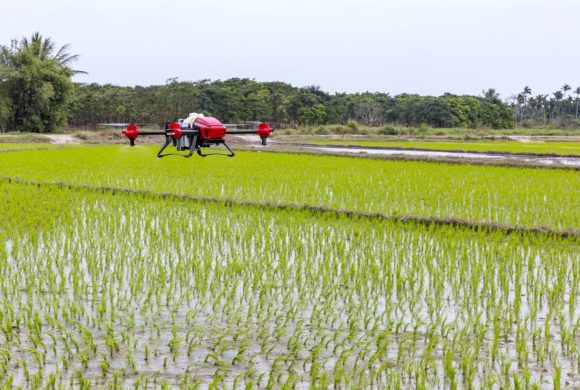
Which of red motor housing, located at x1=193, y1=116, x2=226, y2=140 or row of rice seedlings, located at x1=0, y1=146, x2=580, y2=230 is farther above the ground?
red motor housing, located at x1=193, y1=116, x2=226, y2=140

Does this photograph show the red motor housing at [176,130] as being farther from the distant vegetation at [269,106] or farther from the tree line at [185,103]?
the distant vegetation at [269,106]

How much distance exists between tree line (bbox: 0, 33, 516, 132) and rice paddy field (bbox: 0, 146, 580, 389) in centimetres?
1959

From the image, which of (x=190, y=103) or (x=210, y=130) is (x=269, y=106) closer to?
(x=190, y=103)

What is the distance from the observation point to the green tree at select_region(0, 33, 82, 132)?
1048 inches

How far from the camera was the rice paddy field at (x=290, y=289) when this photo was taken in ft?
9.97

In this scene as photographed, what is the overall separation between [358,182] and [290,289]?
20.5 feet

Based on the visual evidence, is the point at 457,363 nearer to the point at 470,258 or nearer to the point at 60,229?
the point at 470,258

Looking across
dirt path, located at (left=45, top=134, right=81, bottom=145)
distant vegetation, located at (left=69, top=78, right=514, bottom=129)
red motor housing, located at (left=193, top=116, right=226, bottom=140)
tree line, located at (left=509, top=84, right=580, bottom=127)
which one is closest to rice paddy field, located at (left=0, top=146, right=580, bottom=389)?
red motor housing, located at (left=193, top=116, right=226, bottom=140)

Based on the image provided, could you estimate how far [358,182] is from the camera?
1035 centimetres

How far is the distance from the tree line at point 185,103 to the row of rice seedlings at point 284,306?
71.9 ft

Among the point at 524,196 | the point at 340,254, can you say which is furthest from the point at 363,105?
the point at 340,254

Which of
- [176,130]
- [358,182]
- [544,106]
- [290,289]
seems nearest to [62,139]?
[358,182]

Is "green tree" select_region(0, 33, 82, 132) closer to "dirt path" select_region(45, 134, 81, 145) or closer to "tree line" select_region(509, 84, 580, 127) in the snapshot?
"dirt path" select_region(45, 134, 81, 145)

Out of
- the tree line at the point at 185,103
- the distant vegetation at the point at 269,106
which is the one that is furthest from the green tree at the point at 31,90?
the distant vegetation at the point at 269,106
